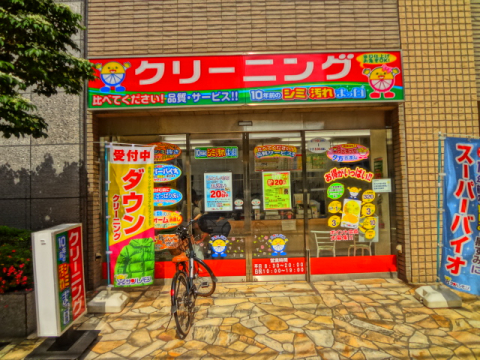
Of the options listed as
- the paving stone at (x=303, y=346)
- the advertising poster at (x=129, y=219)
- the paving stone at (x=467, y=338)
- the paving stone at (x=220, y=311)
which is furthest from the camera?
the advertising poster at (x=129, y=219)

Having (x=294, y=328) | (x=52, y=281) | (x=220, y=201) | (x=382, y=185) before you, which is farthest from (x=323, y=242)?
(x=52, y=281)

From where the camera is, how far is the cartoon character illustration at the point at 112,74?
645 cm

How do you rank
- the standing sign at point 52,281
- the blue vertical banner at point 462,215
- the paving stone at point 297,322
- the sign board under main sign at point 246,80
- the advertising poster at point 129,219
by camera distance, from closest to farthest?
the standing sign at point 52,281, the blue vertical banner at point 462,215, the paving stone at point 297,322, the advertising poster at point 129,219, the sign board under main sign at point 246,80

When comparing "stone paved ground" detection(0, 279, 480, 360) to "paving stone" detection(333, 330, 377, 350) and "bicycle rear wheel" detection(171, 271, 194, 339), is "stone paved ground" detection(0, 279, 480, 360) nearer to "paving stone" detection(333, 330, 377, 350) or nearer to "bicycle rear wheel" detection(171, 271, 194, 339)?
"paving stone" detection(333, 330, 377, 350)

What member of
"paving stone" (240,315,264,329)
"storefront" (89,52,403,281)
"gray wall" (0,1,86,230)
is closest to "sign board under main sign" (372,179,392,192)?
"storefront" (89,52,403,281)

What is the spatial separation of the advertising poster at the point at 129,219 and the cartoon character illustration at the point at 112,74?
5.57ft

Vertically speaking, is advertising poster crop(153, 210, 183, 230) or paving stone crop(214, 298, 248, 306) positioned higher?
advertising poster crop(153, 210, 183, 230)

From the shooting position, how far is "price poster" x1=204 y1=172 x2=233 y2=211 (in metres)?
7.03

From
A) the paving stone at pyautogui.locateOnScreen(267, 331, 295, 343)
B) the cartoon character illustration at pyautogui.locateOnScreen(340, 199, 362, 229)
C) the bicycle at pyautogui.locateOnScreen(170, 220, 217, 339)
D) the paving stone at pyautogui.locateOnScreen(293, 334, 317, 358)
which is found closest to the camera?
the paving stone at pyautogui.locateOnScreen(293, 334, 317, 358)

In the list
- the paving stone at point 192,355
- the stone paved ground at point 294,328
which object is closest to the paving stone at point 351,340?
the stone paved ground at point 294,328

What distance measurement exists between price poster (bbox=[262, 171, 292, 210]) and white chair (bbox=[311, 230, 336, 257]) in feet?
3.00

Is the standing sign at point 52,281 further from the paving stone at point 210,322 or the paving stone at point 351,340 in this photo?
the paving stone at point 351,340

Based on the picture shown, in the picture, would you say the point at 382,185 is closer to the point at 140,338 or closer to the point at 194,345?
the point at 194,345

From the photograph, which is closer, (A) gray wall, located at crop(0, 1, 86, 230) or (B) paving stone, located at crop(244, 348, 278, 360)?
(B) paving stone, located at crop(244, 348, 278, 360)
